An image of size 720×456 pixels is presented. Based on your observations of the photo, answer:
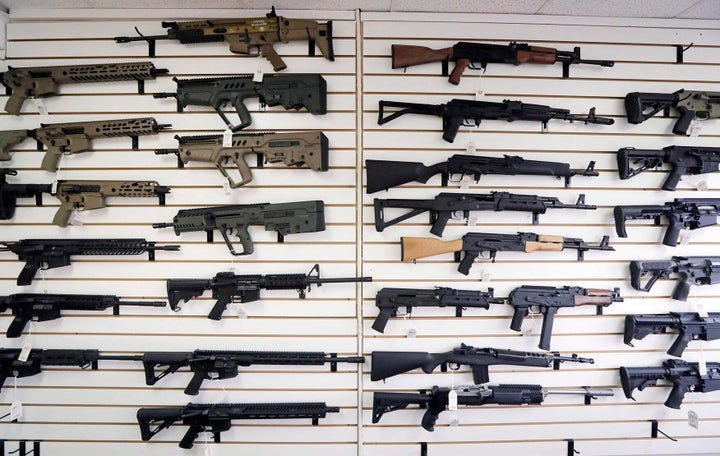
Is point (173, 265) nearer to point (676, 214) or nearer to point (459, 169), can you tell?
point (459, 169)

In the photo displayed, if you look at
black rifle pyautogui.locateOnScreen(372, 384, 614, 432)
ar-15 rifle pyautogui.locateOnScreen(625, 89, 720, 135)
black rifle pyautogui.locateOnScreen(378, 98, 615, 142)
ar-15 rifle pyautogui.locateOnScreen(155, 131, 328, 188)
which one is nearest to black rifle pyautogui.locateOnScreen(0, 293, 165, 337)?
ar-15 rifle pyautogui.locateOnScreen(155, 131, 328, 188)

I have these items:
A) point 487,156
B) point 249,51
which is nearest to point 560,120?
point 487,156

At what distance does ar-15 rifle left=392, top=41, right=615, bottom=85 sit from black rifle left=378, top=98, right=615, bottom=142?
0.29 m

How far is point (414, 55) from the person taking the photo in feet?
11.2

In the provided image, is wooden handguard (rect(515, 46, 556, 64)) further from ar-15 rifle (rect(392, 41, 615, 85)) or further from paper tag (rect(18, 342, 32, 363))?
paper tag (rect(18, 342, 32, 363))

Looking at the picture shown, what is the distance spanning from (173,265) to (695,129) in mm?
5457

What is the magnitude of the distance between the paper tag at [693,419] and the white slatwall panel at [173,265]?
136 inches

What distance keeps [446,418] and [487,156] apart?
8.75ft

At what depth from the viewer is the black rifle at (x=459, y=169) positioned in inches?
133

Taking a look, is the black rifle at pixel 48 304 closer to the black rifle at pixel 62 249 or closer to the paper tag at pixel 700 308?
the black rifle at pixel 62 249

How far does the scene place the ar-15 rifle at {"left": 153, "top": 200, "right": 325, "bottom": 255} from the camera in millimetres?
3326

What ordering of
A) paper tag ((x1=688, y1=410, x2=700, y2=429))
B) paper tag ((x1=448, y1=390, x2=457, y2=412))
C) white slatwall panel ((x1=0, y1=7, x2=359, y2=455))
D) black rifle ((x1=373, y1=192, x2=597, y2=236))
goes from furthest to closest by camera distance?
paper tag ((x1=688, y1=410, x2=700, y2=429)) → white slatwall panel ((x1=0, y1=7, x2=359, y2=455)) → black rifle ((x1=373, y1=192, x2=597, y2=236)) → paper tag ((x1=448, y1=390, x2=457, y2=412))

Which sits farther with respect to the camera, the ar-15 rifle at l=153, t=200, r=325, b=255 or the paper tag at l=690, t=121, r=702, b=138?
the paper tag at l=690, t=121, r=702, b=138

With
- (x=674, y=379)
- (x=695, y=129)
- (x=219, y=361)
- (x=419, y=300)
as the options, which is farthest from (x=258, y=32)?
(x=674, y=379)
